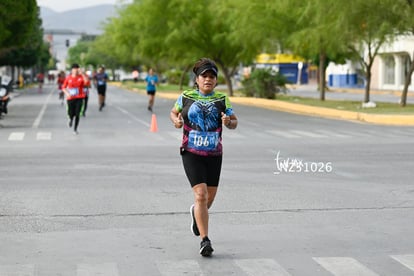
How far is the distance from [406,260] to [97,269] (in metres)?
2.55

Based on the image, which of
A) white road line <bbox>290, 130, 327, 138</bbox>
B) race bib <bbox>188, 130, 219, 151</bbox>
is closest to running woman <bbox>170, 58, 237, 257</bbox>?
race bib <bbox>188, 130, 219, 151</bbox>

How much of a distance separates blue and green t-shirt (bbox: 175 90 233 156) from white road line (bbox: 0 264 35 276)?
1.74 m

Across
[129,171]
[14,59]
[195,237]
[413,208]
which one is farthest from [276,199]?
[14,59]

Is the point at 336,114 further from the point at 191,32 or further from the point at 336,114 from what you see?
the point at 191,32

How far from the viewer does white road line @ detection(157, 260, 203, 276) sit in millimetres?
7891

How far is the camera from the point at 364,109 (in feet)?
125

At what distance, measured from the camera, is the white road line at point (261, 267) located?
7.89 metres

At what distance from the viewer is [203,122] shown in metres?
8.80

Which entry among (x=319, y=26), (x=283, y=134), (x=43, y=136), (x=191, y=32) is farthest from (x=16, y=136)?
(x=191, y=32)

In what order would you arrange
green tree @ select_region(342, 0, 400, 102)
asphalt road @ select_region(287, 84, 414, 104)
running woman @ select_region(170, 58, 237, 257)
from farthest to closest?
asphalt road @ select_region(287, 84, 414, 104)
green tree @ select_region(342, 0, 400, 102)
running woman @ select_region(170, 58, 237, 257)

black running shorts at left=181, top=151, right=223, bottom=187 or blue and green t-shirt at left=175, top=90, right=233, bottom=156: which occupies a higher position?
blue and green t-shirt at left=175, top=90, right=233, bottom=156

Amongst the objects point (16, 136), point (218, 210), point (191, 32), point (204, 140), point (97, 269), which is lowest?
point (16, 136)

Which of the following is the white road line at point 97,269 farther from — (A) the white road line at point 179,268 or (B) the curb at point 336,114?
(B) the curb at point 336,114

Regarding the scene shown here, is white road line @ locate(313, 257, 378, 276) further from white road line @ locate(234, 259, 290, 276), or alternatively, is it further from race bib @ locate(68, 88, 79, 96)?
race bib @ locate(68, 88, 79, 96)
